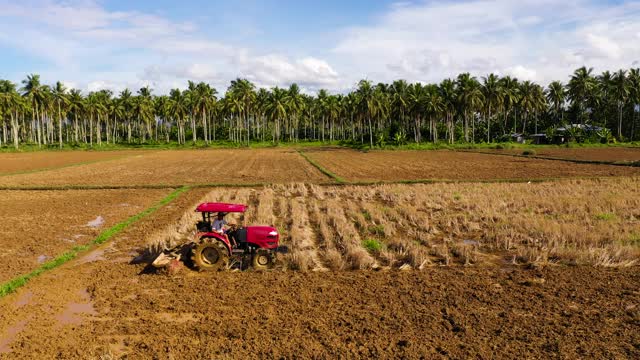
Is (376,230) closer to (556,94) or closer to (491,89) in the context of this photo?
(491,89)

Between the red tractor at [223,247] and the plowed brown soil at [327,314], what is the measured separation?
426mm

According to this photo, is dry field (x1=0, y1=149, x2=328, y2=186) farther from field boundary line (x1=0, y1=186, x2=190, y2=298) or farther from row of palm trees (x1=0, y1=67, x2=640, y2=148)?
row of palm trees (x1=0, y1=67, x2=640, y2=148)

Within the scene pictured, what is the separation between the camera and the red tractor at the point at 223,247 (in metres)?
11.9

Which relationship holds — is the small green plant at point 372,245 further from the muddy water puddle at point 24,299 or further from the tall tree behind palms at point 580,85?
the tall tree behind palms at point 580,85

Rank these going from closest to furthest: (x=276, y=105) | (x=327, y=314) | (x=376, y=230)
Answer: (x=327, y=314) → (x=376, y=230) → (x=276, y=105)

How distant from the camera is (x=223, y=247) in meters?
12.1

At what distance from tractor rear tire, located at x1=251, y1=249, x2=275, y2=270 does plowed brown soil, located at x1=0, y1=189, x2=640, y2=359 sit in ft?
1.53

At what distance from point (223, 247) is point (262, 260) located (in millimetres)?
1063

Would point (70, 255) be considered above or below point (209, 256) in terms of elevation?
below

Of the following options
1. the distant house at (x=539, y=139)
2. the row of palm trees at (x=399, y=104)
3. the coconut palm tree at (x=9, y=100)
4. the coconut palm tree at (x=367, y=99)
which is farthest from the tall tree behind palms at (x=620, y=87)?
the coconut palm tree at (x=9, y=100)

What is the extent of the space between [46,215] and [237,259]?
39.8 ft

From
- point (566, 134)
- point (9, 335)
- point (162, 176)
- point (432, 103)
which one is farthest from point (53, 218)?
point (566, 134)

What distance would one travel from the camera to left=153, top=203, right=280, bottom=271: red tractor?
467 inches

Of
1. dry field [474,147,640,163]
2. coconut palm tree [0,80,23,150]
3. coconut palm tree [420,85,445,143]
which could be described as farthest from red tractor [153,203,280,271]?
coconut palm tree [0,80,23,150]
